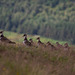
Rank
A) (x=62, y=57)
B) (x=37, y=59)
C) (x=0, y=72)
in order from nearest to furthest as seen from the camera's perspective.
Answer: (x=0, y=72), (x=37, y=59), (x=62, y=57)

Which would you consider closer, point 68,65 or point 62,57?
point 68,65

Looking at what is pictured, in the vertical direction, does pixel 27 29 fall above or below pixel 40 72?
below

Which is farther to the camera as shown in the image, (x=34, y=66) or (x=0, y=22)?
(x=0, y=22)

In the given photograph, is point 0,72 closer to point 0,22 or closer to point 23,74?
point 23,74

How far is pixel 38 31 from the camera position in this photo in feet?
620

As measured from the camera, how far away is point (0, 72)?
927 cm

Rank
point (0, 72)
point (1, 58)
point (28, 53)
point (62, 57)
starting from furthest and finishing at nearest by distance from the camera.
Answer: point (62, 57), point (28, 53), point (1, 58), point (0, 72)

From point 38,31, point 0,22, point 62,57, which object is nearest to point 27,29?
point 38,31

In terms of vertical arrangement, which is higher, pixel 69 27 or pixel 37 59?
pixel 37 59

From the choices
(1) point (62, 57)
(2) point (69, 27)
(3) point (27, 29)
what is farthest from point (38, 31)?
(1) point (62, 57)

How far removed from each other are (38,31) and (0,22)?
32.4 metres

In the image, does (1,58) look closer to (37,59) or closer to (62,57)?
(37,59)

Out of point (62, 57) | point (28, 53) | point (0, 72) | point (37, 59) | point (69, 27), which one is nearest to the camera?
point (0, 72)

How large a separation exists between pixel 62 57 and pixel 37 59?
2435mm
